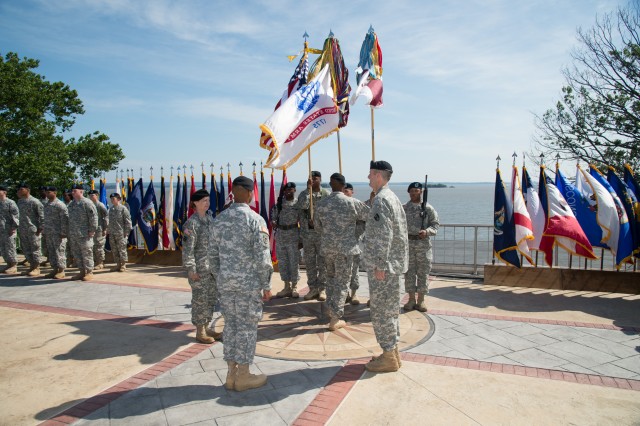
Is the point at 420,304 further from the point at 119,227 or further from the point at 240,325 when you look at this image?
the point at 119,227

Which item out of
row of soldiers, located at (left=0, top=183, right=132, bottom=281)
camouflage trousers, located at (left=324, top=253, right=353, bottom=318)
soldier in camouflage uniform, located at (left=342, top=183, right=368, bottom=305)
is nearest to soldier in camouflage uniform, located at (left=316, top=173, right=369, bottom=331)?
camouflage trousers, located at (left=324, top=253, right=353, bottom=318)

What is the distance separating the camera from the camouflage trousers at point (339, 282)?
18.9 ft

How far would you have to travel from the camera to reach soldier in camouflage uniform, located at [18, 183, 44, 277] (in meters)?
10.1

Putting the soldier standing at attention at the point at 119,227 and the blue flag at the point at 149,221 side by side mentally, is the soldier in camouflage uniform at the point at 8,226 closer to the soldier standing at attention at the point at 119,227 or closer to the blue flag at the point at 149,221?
the soldier standing at attention at the point at 119,227

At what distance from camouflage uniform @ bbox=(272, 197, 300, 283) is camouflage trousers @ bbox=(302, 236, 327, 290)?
228 mm

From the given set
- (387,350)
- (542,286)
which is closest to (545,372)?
(387,350)

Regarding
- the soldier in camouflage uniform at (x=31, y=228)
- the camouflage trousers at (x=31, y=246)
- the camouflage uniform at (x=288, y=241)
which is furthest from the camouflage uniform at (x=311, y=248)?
the camouflage trousers at (x=31, y=246)

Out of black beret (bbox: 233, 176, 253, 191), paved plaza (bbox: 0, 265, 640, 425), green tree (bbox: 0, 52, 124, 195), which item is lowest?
paved plaza (bbox: 0, 265, 640, 425)

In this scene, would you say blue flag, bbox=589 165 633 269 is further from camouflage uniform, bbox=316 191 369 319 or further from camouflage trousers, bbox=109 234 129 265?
camouflage trousers, bbox=109 234 129 265

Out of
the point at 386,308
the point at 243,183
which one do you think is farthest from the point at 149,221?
the point at 386,308

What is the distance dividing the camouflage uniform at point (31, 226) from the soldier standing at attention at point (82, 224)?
141cm

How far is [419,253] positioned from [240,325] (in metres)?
3.62

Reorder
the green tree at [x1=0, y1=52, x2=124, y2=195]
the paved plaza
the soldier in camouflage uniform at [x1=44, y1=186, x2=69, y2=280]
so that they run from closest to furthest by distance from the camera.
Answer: the paved plaza
the soldier in camouflage uniform at [x1=44, y1=186, x2=69, y2=280]
the green tree at [x1=0, y1=52, x2=124, y2=195]

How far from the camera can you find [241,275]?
4055mm
